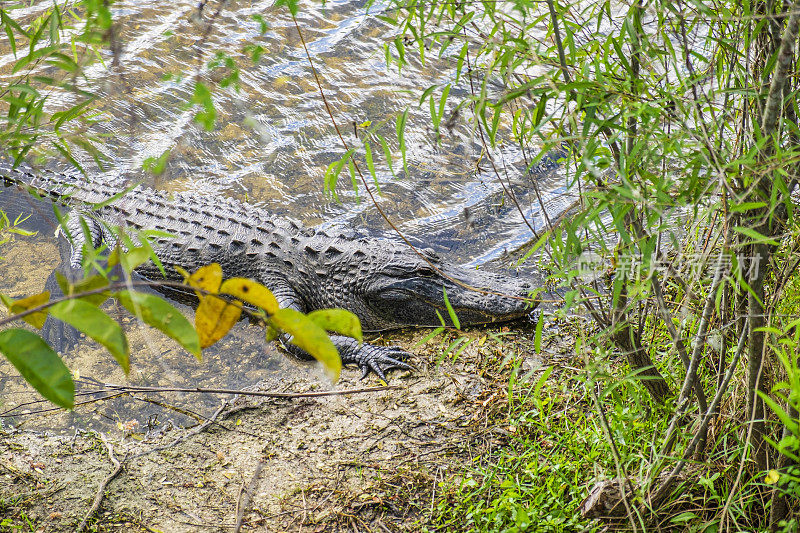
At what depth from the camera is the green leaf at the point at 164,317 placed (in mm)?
1040

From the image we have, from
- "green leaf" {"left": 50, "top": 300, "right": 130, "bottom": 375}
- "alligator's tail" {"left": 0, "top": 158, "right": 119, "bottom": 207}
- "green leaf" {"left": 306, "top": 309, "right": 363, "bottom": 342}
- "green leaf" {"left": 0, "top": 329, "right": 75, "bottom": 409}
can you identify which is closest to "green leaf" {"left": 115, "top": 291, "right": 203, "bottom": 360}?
"green leaf" {"left": 50, "top": 300, "right": 130, "bottom": 375}

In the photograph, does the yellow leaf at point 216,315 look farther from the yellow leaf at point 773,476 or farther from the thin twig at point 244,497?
the yellow leaf at point 773,476

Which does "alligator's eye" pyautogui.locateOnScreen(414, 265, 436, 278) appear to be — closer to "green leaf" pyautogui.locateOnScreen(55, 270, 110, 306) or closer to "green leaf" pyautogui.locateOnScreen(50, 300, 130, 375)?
"green leaf" pyautogui.locateOnScreen(55, 270, 110, 306)

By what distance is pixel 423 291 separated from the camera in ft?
14.7

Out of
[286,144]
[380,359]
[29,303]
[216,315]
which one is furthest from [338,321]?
[286,144]

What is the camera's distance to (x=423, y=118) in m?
6.41

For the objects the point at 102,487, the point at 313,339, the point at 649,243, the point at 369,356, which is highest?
the point at 313,339

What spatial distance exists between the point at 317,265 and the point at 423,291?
0.94 meters

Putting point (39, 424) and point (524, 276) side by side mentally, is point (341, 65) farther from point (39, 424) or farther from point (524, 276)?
point (39, 424)

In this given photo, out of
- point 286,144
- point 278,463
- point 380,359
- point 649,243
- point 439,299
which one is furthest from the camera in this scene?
point 286,144

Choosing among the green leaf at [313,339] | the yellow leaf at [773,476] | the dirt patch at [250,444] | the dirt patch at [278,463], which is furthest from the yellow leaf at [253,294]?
the yellow leaf at [773,476]

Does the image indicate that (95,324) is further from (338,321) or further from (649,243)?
(649,243)

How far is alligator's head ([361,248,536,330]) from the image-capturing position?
4348 mm

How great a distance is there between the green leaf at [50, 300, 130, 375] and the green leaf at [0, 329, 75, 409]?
0.23ft
